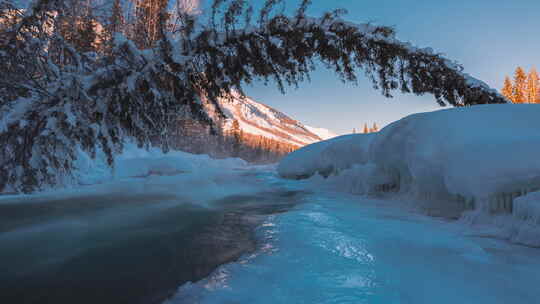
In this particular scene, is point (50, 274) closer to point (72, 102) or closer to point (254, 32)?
point (72, 102)

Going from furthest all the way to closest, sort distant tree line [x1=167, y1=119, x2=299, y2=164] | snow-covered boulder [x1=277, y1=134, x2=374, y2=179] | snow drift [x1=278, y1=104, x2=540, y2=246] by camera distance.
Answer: distant tree line [x1=167, y1=119, x2=299, y2=164]
snow-covered boulder [x1=277, y1=134, x2=374, y2=179]
snow drift [x1=278, y1=104, x2=540, y2=246]

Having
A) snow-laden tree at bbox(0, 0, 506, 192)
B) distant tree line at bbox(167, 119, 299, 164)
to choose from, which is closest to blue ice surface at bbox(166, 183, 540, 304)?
snow-laden tree at bbox(0, 0, 506, 192)

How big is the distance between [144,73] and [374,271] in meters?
2.74

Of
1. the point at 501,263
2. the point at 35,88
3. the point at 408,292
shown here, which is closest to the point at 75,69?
the point at 35,88

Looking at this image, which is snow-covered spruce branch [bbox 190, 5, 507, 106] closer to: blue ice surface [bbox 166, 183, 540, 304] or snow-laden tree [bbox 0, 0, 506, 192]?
Answer: snow-laden tree [bbox 0, 0, 506, 192]

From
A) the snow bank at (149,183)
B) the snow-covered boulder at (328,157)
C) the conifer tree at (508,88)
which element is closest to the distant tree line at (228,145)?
the snow bank at (149,183)

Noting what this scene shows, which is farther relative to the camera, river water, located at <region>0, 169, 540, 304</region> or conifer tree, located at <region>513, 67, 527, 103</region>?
conifer tree, located at <region>513, 67, 527, 103</region>

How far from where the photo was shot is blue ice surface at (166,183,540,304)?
1.18 metres

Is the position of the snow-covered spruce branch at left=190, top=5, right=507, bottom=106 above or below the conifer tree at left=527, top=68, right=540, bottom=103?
below

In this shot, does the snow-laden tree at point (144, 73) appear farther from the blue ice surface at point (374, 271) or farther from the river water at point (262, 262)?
the blue ice surface at point (374, 271)

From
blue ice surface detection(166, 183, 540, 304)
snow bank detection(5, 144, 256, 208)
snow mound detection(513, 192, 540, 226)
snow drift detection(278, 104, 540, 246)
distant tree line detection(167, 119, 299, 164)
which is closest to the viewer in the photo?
blue ice surface detection(166, 183, 540, 304)

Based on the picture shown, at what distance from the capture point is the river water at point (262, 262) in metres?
1.24

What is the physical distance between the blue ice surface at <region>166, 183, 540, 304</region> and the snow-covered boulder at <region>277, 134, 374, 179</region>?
478 cm

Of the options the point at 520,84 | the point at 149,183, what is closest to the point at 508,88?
the point at 520,84
